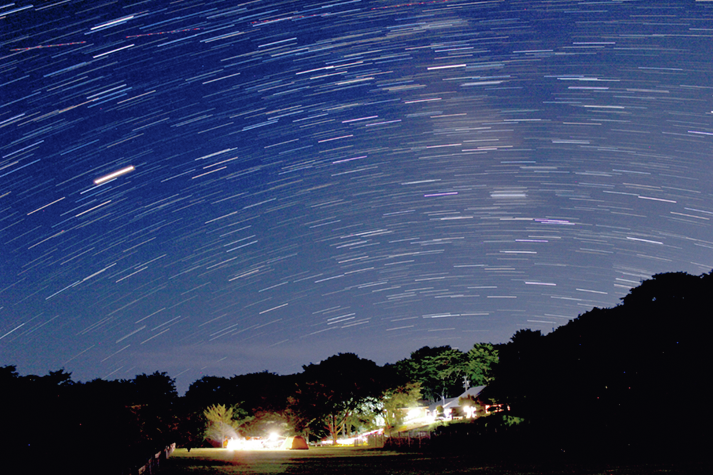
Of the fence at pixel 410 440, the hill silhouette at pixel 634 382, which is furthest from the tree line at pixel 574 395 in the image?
the fence at pixel 410 440

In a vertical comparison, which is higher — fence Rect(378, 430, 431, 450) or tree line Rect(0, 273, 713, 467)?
tree line Rect(0, 273, 713, 467)

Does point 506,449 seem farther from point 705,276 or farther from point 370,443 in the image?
point 370,443

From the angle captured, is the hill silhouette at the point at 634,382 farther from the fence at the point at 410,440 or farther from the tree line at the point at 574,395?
the fence at the point at 410,440

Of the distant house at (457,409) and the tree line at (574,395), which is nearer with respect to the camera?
the tree line at (574,395)

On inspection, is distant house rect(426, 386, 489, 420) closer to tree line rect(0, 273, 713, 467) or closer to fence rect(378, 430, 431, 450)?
tree line rect(0, 273, 713, 467)

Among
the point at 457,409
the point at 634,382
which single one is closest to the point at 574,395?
the point at 634,382

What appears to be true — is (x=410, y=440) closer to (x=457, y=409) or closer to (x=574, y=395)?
(x=574, y=395)

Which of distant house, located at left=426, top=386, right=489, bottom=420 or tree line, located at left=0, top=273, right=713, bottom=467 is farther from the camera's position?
distant house, located at left=426, top=386, right=489, bottom=420

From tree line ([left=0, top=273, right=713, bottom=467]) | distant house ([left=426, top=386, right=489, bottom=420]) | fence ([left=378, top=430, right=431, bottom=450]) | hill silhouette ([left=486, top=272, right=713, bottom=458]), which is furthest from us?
distant house ([left=426, top=386, right=489, bottom=420])

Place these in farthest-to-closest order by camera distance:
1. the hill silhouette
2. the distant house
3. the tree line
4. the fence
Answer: the distant house < the fence < the hill silhouette < the tree line

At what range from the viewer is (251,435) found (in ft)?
287

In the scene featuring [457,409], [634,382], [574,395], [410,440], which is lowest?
[410,440]

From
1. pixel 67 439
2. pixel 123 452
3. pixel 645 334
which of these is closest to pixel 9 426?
pixel 67 439

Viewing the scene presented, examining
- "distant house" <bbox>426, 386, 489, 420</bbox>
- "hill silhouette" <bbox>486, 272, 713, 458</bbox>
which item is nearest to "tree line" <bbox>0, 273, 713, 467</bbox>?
"hill silhouette" <bbox>486, 272, 713, 458</bbox>
